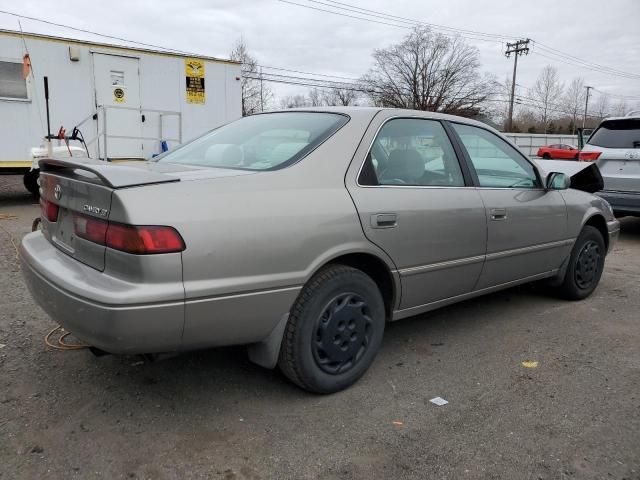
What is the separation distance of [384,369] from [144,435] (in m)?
1.44

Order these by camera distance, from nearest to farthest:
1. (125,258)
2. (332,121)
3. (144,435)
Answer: (125,258)
(144,435)
(332,121)

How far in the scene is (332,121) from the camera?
9.83 ft

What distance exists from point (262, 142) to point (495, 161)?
1816 millimetres

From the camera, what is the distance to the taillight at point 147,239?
2.05 meters

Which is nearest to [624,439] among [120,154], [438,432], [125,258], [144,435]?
[438,432]

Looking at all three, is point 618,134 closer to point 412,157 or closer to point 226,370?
point 412,157

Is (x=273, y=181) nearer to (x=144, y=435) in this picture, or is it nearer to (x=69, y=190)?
(x=69, y=190)

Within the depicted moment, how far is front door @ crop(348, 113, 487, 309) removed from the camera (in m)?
2.84

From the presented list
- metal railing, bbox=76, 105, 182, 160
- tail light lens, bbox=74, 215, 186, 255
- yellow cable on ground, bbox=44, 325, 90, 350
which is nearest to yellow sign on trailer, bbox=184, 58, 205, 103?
metal railing, bbox=76, 105, 182, 160

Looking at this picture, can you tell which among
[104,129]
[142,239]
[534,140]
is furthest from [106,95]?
[534,140]

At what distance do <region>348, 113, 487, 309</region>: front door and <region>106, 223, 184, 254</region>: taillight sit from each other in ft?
3.34

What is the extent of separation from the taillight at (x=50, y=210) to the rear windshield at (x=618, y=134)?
7.44 m

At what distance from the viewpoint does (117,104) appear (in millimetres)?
10188

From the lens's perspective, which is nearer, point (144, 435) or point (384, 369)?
point (144, 435)
